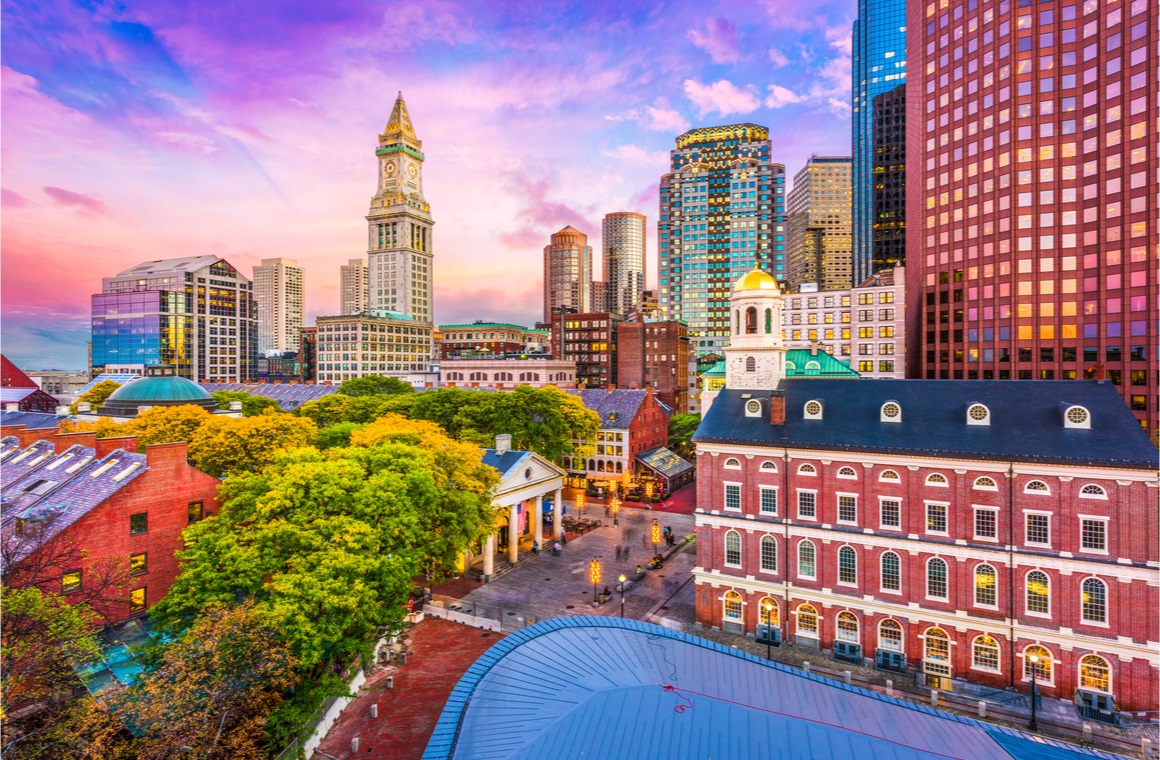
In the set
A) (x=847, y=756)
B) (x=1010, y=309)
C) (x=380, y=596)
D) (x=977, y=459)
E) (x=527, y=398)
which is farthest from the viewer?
(x=1010, y=309)

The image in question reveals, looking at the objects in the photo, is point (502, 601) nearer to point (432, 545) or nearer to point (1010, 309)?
point (432, 545)

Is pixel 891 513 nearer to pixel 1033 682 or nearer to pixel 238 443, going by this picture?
pixel 1033 682

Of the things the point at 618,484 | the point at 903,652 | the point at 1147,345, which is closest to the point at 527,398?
the point at 618,484

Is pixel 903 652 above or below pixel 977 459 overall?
below

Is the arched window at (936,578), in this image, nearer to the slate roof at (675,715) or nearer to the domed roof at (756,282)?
the slate roof at (675,715)

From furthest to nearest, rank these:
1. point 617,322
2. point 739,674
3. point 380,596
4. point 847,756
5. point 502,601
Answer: point 617,322
point 502,601
point 380,596
point 739,674
point 847,756

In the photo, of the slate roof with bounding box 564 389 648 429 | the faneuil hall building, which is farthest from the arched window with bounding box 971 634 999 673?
the slate roof with bounding box 564 389 648 429

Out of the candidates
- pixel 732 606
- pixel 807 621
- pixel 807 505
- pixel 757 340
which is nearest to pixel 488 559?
pixel 732 606

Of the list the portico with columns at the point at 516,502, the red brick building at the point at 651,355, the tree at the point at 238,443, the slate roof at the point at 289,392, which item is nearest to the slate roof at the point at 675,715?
the portico with columns at the point at 516,502
